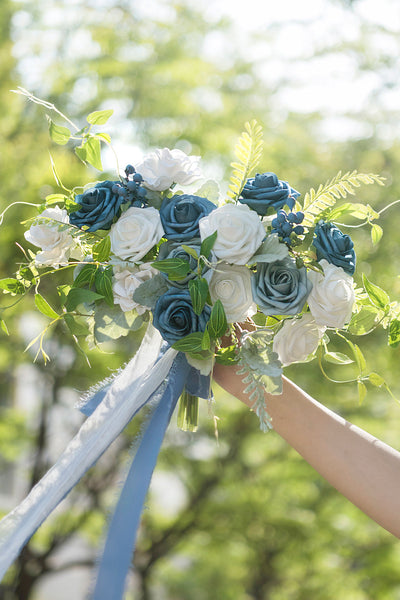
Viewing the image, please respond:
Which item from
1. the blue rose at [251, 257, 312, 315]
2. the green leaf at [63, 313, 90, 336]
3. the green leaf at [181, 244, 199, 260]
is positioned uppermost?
the green leaf at [181, 244, 199, 260]

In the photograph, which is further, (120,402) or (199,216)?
(120,402)

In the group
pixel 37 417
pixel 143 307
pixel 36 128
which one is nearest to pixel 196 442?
pixel 37 417

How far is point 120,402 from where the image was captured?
46.4 inches

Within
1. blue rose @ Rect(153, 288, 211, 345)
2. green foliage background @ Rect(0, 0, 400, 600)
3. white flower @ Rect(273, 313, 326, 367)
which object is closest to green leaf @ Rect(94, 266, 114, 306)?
blue rose @ Rect(153, 288, 211, 345)

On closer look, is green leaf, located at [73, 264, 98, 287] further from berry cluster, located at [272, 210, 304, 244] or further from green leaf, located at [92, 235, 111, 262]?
berry cluster, located at [272, 210, 304, 244]

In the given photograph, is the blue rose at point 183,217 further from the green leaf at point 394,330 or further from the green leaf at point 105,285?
the green leaf at point 394,330

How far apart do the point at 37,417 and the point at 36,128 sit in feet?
6.47

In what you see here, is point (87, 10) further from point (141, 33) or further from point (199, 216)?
point (199, 216)

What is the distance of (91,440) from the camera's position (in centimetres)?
116

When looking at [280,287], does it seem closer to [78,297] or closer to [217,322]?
[217,322]

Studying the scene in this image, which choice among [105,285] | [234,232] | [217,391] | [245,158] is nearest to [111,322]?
[105,285]

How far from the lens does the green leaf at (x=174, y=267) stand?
1.00 m

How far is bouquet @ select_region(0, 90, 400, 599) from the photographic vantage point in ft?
3.32

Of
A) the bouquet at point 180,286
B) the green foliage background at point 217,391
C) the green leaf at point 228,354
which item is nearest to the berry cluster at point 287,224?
the bouquet at point 180,286
